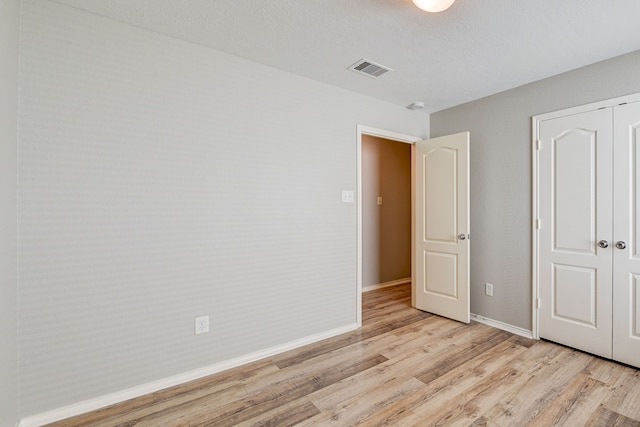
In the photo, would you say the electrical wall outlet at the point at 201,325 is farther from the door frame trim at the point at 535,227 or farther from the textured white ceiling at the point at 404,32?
the door frame trim at the point at 535,227

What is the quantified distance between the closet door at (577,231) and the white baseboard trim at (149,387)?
2.19m

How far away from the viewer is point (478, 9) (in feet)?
5.74

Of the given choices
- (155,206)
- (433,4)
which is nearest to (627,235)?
(433,4)

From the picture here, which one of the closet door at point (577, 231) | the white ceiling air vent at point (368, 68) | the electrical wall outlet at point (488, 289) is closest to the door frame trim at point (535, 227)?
the closet door at point (577, 231)

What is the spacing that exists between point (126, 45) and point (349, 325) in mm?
2913

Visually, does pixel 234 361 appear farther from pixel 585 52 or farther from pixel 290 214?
pixel 585 52

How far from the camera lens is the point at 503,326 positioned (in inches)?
118

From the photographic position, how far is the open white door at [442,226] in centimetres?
309

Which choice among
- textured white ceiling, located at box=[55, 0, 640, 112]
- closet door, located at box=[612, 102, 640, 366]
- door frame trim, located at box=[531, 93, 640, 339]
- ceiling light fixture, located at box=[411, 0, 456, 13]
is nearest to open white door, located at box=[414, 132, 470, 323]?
door frame trim, located at box=[531, 93, 640, 339]

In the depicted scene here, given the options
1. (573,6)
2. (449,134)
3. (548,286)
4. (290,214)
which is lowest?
(548,286)

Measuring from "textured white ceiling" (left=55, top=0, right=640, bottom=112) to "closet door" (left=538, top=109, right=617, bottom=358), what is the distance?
0.59 m

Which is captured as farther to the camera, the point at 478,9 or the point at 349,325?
the point at 349,325

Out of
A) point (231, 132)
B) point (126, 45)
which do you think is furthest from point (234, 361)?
point (126, 45)

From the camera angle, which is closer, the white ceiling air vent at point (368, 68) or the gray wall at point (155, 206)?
the gray wall at point (155, 206)
